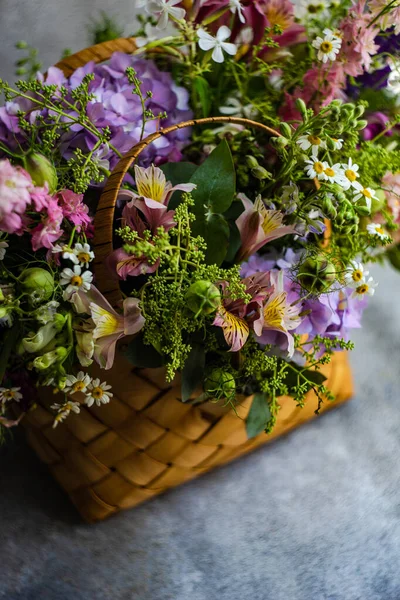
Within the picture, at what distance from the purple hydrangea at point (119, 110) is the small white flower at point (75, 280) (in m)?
0.12

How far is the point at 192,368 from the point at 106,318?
0.10 meters

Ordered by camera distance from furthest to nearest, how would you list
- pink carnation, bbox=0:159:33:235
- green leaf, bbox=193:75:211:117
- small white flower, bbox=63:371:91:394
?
1. green leaf, bbox=193:75:211:117
2. small white flower, bbox=63:371:91:394
3. pink carnation, bbox=0:159:33:235

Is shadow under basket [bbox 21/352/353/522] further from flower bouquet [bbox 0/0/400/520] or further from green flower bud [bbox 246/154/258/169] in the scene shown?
green flower bud [bbox 246/154/258/169]

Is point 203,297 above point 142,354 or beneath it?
above

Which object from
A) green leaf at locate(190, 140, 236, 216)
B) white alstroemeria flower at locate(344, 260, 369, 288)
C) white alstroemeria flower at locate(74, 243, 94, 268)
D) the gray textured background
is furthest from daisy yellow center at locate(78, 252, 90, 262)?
the gray textured background

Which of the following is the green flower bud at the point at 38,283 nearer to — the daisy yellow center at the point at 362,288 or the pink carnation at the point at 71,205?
the pink carnation at the point at 71,205

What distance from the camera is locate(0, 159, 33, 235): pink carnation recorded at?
16.9 inches

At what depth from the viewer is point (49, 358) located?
484mm

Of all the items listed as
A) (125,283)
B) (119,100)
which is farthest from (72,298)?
(119,100)

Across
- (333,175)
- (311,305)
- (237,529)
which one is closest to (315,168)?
(333,175)

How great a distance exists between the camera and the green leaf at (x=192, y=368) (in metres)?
0.55

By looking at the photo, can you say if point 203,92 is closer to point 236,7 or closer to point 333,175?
point 236,7

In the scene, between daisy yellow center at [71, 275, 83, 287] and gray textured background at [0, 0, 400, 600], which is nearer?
daisy yellow center at [71, 275, 83, 287]

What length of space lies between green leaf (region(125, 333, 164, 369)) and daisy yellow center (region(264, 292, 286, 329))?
0.10m
